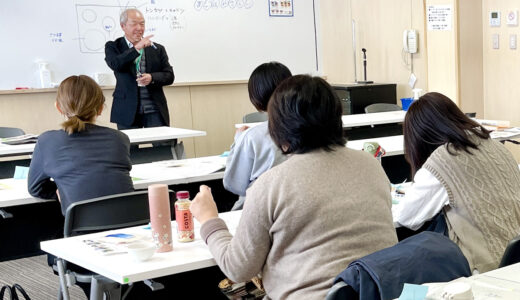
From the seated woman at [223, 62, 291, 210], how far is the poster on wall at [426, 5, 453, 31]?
4321 mm

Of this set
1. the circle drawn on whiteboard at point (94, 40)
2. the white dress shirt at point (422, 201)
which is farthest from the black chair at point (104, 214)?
the circle drawn on whiteboard at point (94, 40)

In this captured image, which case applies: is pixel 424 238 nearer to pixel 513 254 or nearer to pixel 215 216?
pixel 513 254

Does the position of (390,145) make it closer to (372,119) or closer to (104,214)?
(372,119)

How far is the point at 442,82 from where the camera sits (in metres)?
6.93

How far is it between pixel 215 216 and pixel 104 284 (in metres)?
0.40

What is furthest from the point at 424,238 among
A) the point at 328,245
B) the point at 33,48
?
the point at 33,48

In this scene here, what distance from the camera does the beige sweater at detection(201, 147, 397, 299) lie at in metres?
1.69

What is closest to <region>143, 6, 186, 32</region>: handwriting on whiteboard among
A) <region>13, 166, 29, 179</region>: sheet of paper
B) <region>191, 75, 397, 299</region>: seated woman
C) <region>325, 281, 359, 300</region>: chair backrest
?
→ <region>13, 166, 29, 179</region>: sheet of paper

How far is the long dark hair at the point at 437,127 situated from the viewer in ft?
7.19

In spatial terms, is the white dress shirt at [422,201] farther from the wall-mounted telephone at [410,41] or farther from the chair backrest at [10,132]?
the wall-mounted telephone at [410,41]

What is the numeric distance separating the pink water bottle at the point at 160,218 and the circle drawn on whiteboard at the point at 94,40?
4813 mm

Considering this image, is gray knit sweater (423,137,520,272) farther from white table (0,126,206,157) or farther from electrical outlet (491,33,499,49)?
electrical outlet (491,33,499,49)

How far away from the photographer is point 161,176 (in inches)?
133

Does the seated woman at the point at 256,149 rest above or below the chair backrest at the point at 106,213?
above
